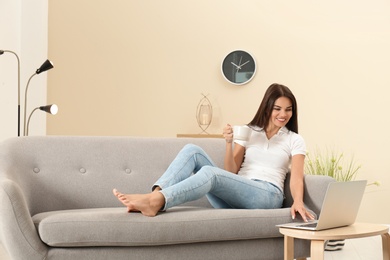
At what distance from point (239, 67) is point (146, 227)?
10.6ft

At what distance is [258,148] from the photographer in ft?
11.4

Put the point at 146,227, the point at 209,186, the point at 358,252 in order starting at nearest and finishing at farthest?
1. the point at 146,227
2. the point at 209,186
3. the point at 358,252

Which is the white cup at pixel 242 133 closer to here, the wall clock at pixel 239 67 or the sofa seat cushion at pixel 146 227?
the sofa seat cushion at pixel 146 227

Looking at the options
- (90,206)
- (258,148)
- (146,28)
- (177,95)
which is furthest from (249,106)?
(90,206)

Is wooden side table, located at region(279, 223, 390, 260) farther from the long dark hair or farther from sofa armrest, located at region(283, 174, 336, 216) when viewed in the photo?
the long dark hair

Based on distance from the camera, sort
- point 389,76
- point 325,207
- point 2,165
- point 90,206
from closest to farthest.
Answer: point 325,207 < point 2,165 < point 90,206 < point 389,76

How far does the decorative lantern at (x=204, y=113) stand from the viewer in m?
5.74

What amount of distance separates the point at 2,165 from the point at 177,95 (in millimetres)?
2958

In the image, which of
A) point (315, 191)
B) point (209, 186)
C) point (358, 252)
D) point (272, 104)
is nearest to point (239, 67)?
point (358, 252)

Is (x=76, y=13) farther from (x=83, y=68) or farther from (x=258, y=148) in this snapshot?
(x=258, y=148)

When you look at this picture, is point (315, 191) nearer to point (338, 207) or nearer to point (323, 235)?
point (338, 207)

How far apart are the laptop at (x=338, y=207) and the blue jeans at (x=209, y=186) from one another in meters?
0.31

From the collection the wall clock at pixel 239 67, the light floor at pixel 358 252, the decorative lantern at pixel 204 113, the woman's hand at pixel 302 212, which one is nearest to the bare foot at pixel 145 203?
the woman's hand at pixel 302 212

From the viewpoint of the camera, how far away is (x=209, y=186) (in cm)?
300
